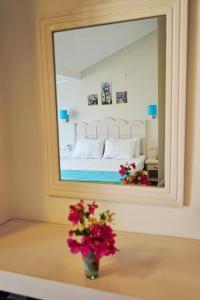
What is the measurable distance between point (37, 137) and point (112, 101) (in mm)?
456

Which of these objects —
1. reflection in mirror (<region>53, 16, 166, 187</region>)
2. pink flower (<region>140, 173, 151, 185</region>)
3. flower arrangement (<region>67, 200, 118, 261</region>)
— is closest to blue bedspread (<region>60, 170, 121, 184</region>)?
reflection in mirror (<region>53, 16, 166, 187</region>)

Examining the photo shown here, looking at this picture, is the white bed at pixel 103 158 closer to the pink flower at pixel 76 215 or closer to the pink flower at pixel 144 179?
the pink flower at pixel 144 179

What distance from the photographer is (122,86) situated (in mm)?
1243

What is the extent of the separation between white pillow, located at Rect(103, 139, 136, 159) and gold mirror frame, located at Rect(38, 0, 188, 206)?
15 centimetres

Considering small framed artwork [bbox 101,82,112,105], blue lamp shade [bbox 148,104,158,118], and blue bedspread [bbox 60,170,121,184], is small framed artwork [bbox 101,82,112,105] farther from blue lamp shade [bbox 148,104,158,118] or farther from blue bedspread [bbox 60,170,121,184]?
blue bedspread [bbox 60,170,121,184]

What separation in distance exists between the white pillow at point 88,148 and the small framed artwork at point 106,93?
0.66 ft

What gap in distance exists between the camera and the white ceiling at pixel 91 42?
3.79 feet

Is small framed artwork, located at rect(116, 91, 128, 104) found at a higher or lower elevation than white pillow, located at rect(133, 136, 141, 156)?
higher

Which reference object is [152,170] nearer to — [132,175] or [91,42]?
[132,175]

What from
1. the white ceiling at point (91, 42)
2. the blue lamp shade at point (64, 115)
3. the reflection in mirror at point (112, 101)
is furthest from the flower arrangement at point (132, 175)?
the white ceiling at point (91, 42)

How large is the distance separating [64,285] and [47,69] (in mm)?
983

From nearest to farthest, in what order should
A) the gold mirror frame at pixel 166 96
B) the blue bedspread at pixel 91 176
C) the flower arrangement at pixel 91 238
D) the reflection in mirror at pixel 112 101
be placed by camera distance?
the flower arrangement at pixel 91 238, the gold mirror frame at pixel 166 96, the reflection in mirror at pixel 112 101, the blue bedspread at pixel 91 176

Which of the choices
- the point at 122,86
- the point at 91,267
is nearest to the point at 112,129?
the point at 122,86

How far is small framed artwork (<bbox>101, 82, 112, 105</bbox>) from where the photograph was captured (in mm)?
1269
